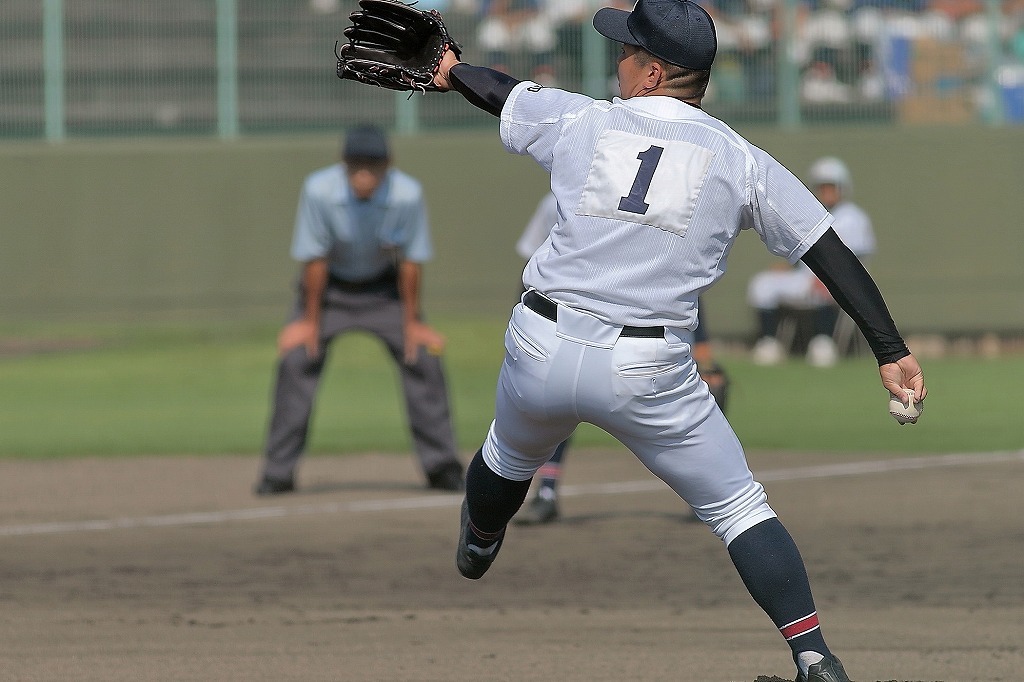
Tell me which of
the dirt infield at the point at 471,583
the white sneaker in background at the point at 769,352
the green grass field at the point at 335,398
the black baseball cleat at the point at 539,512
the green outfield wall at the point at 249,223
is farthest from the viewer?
the green outfield wall at the point at 249,223

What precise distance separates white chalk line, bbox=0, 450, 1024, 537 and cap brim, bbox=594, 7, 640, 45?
468cm

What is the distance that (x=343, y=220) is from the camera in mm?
9023

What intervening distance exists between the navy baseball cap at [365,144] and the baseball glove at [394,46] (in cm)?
402

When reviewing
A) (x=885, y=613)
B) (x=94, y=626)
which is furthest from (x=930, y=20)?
(x=94, y=626)

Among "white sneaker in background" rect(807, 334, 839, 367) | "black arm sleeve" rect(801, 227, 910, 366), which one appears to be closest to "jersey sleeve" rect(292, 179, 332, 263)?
"black arm sleeve" rect(801, 227, 910, 366)

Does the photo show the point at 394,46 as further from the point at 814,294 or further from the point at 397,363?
the point at 814,294

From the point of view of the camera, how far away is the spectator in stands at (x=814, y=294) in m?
16.3

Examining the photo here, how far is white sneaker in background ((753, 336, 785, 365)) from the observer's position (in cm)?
1733

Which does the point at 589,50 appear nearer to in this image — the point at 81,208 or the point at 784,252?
the point at 81,208

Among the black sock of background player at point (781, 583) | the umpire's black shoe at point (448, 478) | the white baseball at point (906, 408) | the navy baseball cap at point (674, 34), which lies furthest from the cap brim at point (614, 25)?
the umpire's black shoe at point (448, 478)

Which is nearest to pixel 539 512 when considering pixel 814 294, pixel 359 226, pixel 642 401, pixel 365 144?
pixel 359 226

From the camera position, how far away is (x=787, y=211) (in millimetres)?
4270

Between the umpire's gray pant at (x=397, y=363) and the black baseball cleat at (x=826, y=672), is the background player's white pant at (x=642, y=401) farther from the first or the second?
the umpire's gray pant at (x=397, y=363)

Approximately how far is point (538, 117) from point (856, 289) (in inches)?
40.9
